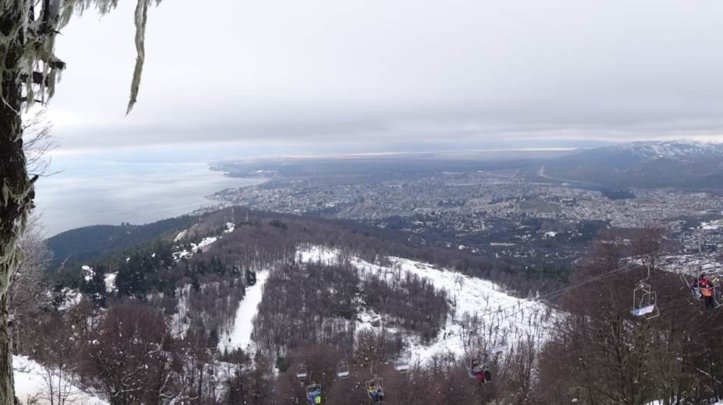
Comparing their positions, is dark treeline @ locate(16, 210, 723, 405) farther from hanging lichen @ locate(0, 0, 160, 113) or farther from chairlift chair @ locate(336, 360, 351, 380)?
hanging lichen @ locate(0, 0, 160, 113)

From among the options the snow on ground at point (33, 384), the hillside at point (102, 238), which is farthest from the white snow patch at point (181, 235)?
the snow on ground at point (33, 384)

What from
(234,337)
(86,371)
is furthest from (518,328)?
(86,371)

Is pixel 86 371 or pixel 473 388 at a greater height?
pixel 86 371

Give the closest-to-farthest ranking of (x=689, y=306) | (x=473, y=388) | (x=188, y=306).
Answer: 1. (x=689, y=306)
2. (x=473, y=388)
3. (x=188, y=306)

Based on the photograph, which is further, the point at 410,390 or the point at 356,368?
the point at 356,368

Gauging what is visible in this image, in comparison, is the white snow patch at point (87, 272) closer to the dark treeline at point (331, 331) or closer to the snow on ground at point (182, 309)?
the dark treeline at point (331, 331)

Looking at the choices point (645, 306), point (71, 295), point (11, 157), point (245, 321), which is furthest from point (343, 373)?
point (245, 321)

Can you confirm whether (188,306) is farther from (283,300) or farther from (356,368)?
(356,368)
